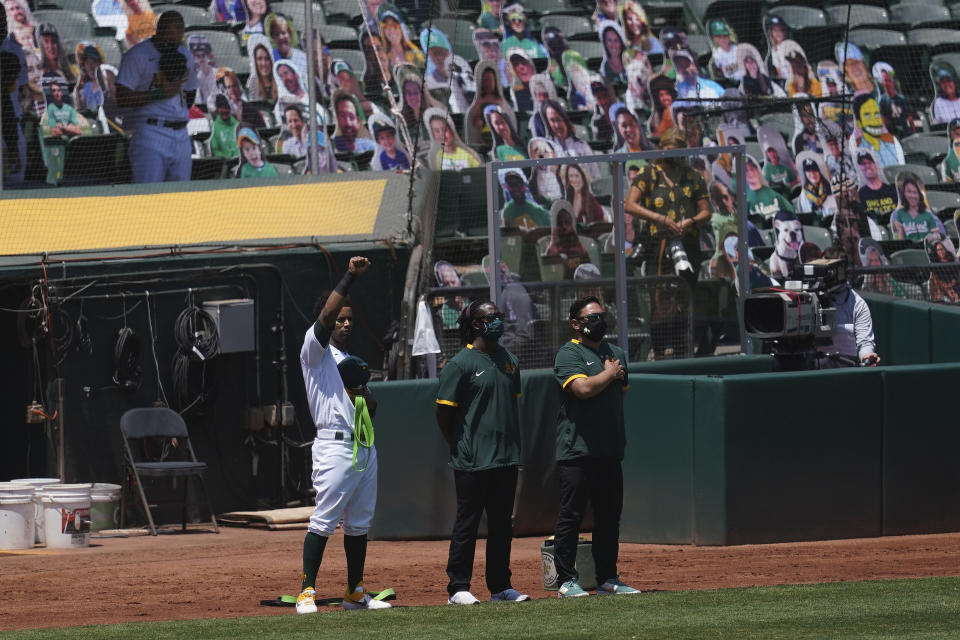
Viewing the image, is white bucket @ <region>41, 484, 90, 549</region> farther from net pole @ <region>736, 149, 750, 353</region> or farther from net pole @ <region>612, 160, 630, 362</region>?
net pole @ <region>736, 149, 750, 353</region>

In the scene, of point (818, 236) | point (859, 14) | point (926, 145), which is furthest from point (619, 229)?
point (859, 14)

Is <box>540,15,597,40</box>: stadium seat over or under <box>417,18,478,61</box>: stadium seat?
over

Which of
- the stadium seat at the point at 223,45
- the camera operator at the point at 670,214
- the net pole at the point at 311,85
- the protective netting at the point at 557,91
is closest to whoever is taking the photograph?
the camera operator at the point at 670,214

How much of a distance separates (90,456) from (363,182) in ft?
12.5

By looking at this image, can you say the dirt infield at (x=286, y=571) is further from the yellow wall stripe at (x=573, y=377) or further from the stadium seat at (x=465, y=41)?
the stadium seat at (x=465, y=41)

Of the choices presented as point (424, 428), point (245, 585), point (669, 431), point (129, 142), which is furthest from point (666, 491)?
point (129, 142)

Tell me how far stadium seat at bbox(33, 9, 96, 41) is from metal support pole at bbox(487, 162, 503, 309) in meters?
10.3

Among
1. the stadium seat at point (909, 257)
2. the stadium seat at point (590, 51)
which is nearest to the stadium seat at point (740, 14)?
the stadium seat at point (590, 51)

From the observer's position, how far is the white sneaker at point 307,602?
7270 mm

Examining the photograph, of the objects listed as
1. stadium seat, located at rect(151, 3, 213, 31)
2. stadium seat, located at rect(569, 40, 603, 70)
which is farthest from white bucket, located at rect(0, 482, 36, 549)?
stadium seat, located at rect(569, 40, 603, 70)

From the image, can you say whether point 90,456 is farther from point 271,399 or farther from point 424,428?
point 424,428

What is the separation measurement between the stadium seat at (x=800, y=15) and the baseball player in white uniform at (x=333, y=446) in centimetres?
1721

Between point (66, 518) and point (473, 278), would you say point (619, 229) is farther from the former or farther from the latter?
point (66, 518)

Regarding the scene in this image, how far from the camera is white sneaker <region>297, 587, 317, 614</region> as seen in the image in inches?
286
